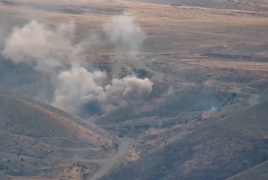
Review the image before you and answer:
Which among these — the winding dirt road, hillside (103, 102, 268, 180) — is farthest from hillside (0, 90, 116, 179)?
hillside (103, 102, 268, 180)

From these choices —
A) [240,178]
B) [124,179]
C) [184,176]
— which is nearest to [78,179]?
[124,179]

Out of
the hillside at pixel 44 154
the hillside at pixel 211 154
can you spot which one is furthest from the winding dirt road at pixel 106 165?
the hillside at pixel 211 154

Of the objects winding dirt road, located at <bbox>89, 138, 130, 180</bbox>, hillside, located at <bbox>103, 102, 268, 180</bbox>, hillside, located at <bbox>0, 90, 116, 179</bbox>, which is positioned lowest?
winding dirt road, located at <bbox>89, 138, 130, 180</bbox>

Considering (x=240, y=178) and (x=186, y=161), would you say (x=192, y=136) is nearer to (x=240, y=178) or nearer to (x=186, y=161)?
(x=186, y=161)

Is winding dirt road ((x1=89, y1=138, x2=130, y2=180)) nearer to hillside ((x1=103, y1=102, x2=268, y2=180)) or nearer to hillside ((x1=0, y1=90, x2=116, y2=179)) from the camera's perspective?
hillside ((x1=0, y1=90, x2=116, y2=179))

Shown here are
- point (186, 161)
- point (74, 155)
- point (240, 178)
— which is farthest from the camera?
point (74, 155)

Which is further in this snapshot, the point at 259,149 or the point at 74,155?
the point at 74,155

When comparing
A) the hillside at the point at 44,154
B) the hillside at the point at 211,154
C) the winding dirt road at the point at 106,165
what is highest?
the hillside at the point at 211,154

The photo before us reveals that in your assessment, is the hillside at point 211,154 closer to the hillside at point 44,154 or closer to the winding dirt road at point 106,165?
the winding dirt road at point 106,165

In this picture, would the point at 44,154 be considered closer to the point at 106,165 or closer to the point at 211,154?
the point at 106,165
